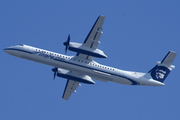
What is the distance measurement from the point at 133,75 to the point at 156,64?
3.67 meters

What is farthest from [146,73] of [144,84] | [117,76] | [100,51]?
[100,51]

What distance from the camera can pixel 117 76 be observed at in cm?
3762

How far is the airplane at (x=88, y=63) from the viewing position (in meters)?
36.7

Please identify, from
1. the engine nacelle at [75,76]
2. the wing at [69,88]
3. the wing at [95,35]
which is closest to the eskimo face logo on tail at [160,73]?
the engine nacelle at [75,76]

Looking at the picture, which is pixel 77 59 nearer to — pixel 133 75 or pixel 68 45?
pixel 68 45

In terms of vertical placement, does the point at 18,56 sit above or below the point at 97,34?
below

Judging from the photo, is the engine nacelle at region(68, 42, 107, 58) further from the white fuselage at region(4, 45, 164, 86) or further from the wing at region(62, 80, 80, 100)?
the wing at region(62, 80, 80, 100)

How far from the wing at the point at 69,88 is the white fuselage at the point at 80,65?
4710 millimetres

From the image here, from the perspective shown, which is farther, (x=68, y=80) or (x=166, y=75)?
(x=68, y=80)

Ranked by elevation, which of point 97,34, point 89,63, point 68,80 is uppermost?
point 97,34

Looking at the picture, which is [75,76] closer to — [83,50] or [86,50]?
[83,50]

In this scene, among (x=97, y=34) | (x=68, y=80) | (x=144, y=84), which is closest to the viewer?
(x=97, y=34)

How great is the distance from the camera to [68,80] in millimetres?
41906

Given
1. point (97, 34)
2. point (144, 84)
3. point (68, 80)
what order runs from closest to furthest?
point (97, 34) < point (144, 84) < point (68, 80)
